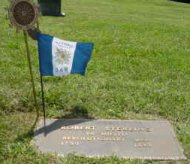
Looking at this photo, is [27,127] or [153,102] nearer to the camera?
[27,127]

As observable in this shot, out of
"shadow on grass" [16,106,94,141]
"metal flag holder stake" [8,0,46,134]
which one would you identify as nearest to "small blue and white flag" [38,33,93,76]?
"metal flag holder stake" [8,0,46,134]

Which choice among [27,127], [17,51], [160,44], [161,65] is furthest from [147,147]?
[160,44]

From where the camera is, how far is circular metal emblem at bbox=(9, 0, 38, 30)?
4.94 metres

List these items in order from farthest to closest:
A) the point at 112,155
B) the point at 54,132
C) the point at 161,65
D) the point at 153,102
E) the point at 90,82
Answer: the point at 161,65
the point at 90,82
the point at 153,102
the point at 54,132
the point at 112,155

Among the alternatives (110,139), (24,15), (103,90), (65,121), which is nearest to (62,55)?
(24,15)

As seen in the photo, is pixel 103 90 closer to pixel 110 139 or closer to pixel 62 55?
pixel 62 55

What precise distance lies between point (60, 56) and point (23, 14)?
593mm

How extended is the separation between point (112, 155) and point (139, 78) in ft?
8.30

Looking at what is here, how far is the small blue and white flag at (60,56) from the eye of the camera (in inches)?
200

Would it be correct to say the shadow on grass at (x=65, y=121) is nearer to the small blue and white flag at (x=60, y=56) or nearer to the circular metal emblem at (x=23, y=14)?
the small blue and white flag at (x=60, y=56)

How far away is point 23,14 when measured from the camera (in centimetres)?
498

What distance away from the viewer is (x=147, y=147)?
4.82 meters

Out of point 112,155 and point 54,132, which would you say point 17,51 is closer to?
point 54,132

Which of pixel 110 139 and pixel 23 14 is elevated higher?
pixel 23 14
